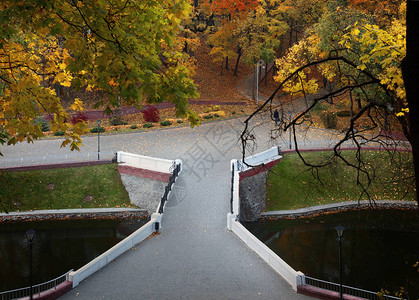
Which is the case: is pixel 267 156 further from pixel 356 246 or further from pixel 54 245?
pixel 54 245

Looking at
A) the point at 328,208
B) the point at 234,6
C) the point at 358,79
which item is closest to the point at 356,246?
the point at 328,208

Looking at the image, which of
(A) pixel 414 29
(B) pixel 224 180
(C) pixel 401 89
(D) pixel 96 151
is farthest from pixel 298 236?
(A) pixel 414 29

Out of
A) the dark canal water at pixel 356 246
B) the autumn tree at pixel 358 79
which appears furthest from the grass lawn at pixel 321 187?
the dark canal water at pixel 356 246

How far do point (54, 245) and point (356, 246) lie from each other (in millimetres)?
14421

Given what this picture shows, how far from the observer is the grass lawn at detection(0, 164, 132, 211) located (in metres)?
24.6

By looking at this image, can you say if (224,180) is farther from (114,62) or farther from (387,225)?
(114,62)

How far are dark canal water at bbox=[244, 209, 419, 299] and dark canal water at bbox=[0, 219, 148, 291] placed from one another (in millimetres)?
7767

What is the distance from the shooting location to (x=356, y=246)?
67.9ft

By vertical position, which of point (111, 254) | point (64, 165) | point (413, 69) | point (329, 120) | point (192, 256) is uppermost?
point (329, 120)

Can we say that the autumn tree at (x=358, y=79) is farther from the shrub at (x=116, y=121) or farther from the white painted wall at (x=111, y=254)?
the shrub at (x=116, y=121)

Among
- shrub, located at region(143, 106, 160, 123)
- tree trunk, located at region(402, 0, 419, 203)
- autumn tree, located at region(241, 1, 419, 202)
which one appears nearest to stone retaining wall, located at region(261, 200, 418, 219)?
autumn tree, located at region(241, 1, 419, 202)

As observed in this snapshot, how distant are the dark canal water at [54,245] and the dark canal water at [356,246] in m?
7.77

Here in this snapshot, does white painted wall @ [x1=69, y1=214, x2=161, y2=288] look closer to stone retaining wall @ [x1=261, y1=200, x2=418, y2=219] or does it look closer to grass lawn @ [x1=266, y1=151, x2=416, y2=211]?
stone retaining wall @ [x1=261, y1=200, x2=418, y2=219]

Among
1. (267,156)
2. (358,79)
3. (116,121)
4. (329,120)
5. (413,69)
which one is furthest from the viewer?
(116,121)
